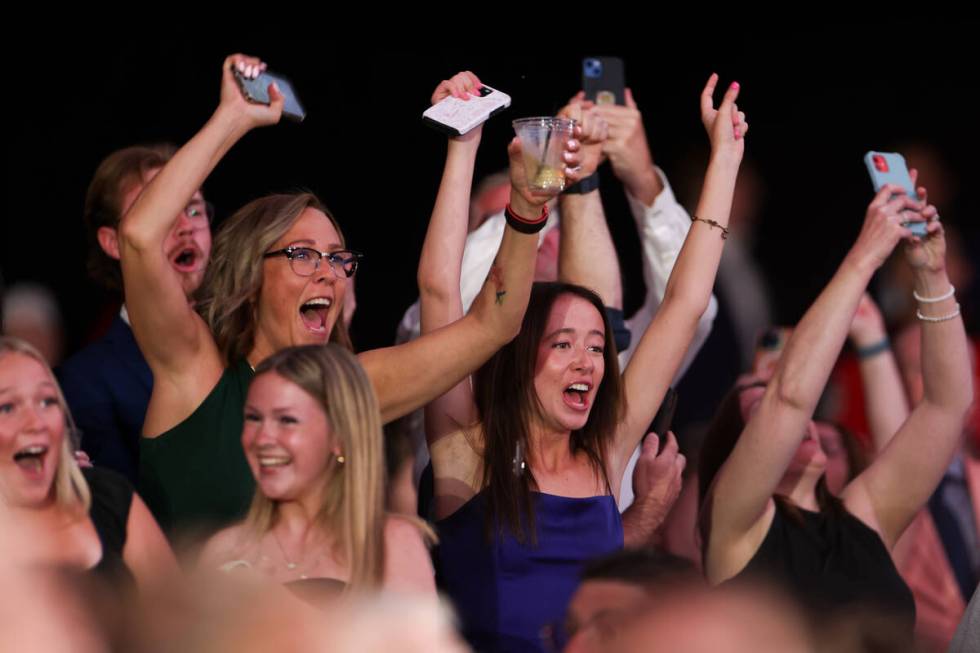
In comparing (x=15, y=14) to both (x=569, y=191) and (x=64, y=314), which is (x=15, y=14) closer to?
(x=64, y=314)

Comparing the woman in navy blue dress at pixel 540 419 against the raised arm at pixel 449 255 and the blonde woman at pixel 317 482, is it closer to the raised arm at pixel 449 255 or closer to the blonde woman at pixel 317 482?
the raised arm at pixel 449 255

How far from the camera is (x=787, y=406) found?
10.8ft

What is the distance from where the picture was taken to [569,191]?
3664mm

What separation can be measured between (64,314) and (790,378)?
90.6 inches

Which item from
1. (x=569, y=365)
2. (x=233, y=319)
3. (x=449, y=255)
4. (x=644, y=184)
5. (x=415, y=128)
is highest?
(x=415, y=128)

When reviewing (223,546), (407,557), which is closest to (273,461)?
(223,546)

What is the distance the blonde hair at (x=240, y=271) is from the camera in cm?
294

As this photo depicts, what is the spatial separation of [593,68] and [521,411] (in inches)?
39.9

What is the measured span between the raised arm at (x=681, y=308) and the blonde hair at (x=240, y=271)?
788 millimetres

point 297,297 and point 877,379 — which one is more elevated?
point 297,297

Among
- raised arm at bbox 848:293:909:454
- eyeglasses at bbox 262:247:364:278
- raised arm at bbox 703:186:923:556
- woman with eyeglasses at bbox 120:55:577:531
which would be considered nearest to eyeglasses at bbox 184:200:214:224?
woman with eyeglasses at bbox 120:55:577:531

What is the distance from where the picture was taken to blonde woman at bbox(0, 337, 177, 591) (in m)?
2.34

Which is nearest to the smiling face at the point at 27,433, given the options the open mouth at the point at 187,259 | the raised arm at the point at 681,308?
the open mouth at the point at 187,259

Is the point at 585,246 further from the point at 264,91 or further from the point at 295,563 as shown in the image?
the point at 295,563
